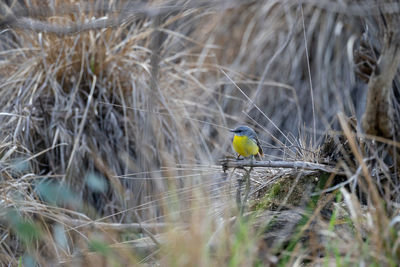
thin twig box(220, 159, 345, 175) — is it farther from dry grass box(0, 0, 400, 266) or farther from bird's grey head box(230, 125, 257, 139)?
bird's grey head box(230, 125, 257, 139)

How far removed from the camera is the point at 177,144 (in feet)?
13.0

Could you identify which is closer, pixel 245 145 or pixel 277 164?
pixel 277 164

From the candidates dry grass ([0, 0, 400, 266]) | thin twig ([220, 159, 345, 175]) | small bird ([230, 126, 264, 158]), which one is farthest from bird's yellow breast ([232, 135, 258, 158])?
thin twig ([220, 159, 345, 175])

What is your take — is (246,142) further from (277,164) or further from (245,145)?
(277,164)

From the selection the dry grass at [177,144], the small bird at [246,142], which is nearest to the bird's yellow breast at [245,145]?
the small bird at [246,142]

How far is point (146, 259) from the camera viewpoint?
2.56 meters

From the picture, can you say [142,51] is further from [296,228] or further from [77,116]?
[296,228]

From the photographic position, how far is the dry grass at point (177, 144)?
84.7 inches

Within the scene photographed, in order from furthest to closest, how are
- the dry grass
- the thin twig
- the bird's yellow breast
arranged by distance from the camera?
the bird's yellow breast < the thin twig < the dry grass

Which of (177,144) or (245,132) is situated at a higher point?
(245,132)

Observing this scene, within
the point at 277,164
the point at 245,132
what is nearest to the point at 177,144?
the point at 245,132

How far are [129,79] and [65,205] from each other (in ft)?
3.42

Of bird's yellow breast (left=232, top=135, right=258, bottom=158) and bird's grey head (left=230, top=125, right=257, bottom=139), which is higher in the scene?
bird's grey head (left=230, top=125, right=257, bottom=139)

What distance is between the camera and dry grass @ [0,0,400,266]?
2150mm
